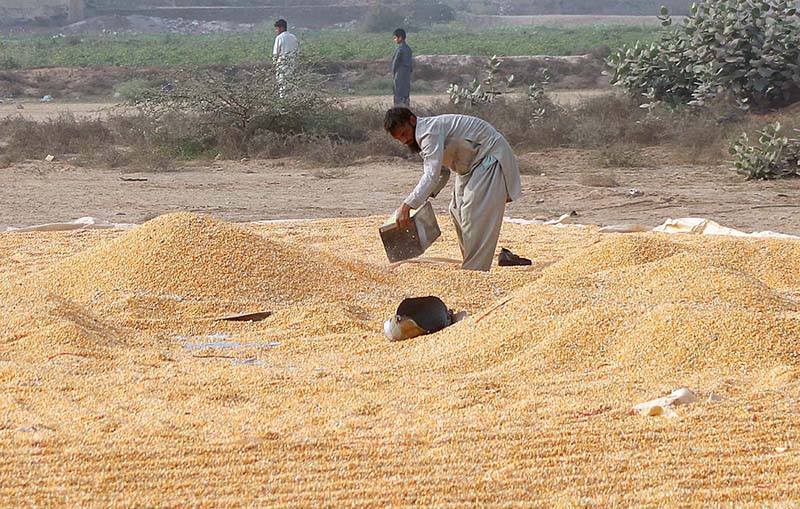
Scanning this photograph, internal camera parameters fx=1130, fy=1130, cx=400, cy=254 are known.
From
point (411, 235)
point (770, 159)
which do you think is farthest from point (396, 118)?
point (770, 159)

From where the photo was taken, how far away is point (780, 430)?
10.1 ft

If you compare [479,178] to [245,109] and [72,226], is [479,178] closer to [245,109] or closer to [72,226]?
[72,226]

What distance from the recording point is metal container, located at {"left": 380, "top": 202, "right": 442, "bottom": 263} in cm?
538

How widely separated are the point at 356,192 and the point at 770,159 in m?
3.33

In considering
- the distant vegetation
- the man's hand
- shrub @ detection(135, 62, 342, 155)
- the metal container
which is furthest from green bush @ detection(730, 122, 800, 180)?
the distant vegetation

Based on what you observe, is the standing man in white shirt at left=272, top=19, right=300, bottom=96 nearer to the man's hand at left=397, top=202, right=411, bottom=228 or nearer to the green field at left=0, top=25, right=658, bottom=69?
the man's hand at left=397, top=202, right=411, bottom=228

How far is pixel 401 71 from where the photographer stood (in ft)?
44.1

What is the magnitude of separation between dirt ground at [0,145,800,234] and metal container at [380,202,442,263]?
2369 mm

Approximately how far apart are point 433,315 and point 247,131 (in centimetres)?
731

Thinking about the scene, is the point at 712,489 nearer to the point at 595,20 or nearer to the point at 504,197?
the point at 504,197

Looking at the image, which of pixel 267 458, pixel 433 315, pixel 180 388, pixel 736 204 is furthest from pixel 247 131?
pixel 267 458

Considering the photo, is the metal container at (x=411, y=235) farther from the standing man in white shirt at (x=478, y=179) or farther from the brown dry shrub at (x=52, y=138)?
the brown dry shrub at (x=52, y=138)

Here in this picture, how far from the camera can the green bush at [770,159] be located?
9102 millimetres

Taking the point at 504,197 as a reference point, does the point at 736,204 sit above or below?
below
